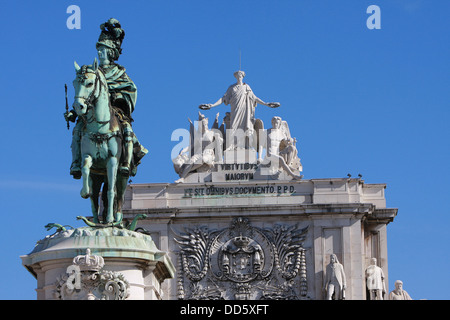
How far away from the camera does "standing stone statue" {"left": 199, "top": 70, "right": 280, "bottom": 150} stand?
205 ft

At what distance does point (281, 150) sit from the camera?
2445 inches

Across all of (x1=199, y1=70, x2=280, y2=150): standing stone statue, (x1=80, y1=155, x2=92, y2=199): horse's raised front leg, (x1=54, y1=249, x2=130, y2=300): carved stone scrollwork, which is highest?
(x1=199, y1=70, x2=280, y2=150): standing stone statue

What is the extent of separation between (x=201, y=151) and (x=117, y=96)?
33432 mm

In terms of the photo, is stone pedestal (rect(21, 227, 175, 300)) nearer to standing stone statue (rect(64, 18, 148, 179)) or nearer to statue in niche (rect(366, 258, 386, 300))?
standing stone statue (rect(64, 18, 148, 179))

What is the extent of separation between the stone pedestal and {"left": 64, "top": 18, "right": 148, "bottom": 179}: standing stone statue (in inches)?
73.1

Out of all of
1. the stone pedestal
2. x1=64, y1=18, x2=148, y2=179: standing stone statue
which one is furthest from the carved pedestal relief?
the stone pedestal

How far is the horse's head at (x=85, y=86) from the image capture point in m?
26.5

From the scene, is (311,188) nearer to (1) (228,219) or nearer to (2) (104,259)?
(1) (228,219)

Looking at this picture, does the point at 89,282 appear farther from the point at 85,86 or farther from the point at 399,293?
the point at 399,293

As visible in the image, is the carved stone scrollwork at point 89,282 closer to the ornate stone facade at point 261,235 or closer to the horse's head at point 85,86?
the horse's head at point 85,86

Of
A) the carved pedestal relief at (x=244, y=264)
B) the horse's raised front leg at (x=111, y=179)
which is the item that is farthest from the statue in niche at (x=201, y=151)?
the horse's raised front leg at (x=111, y=179)

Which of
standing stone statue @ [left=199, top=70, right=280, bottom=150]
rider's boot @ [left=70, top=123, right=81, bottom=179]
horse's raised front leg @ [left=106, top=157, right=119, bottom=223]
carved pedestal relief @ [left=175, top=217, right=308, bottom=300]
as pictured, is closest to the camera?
horse's raised front leg @ [left=106, top=157, right=119, bottom=223]
